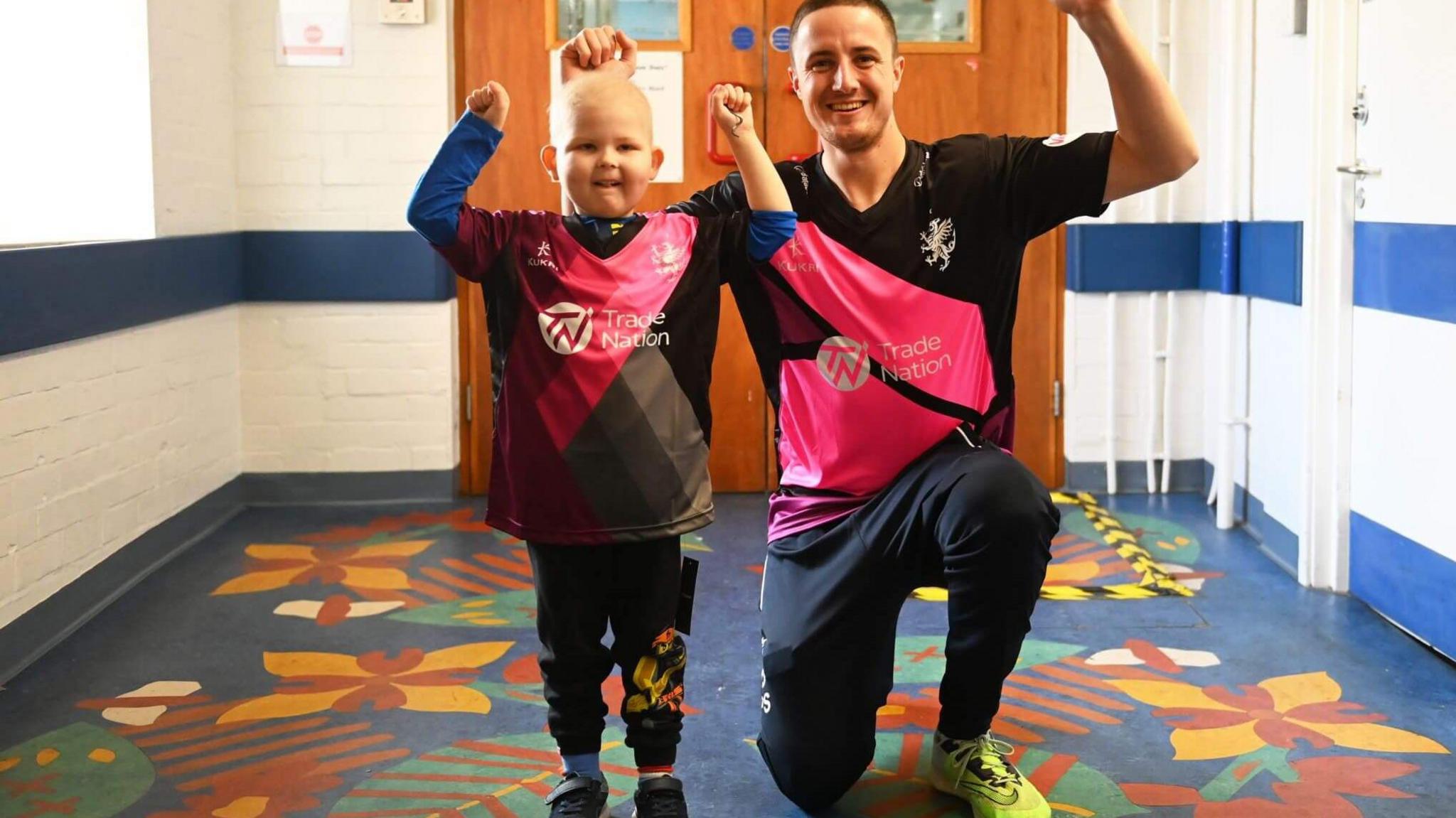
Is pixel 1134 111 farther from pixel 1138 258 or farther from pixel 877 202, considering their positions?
pixel 1138 258

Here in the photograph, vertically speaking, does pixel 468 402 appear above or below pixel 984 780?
above

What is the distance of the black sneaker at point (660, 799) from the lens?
2273mm

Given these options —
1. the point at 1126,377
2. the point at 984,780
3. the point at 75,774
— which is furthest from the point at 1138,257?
the point at 75,774

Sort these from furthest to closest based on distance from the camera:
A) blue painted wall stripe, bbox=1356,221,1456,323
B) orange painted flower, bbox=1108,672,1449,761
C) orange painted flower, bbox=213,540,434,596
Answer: orange painted flower, bbox=213,540,434,596, blue painted wall stripe, bbox=1356,221,1456,323, orange painted flower, bbox=1108,672,1449,761

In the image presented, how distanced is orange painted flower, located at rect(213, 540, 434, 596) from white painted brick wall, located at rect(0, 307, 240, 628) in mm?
318

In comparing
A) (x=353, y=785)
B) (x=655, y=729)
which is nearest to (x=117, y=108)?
(x=353, y=785)

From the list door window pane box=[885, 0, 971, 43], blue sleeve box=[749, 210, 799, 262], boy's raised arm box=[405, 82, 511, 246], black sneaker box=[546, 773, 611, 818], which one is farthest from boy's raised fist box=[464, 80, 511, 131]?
door window pane box=[885, 0, 971, 43]

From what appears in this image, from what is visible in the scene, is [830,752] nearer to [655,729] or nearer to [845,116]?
[655,729]

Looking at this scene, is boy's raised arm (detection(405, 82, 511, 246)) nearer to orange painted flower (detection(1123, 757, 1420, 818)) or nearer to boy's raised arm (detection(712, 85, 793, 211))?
boy's raised arm (detection(712, 85, 793, 211))

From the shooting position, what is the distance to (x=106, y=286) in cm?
371

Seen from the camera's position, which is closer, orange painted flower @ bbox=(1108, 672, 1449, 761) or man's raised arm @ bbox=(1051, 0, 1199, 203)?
man's raised arm @ bbox=(1051, 0, 1199, 203)

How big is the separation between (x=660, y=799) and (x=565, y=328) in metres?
0.76

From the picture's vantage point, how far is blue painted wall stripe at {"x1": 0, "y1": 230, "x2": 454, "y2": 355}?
10.8 feet

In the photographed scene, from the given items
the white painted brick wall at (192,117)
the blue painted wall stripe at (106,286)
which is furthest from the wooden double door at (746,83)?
the blue painted wall stripe at (106,286)
